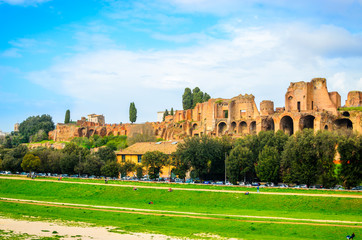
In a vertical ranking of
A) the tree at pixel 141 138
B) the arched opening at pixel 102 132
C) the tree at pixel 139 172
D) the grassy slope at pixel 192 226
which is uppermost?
the arched opening at pixel 102 132

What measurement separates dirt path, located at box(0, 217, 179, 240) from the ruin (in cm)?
4436

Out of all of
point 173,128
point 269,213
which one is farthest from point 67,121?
Result: point 269,213

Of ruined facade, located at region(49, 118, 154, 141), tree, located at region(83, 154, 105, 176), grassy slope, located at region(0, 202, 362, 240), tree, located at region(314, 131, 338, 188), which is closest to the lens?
grassy slope, located at region(0, 202, 362, 240)

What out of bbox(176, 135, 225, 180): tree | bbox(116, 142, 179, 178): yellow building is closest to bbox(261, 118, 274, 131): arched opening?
bbox(116, 142, 179, 178): yellow building

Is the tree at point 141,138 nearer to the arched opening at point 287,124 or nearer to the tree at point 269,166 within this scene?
the arched opening at point 287,124

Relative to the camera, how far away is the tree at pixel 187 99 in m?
105

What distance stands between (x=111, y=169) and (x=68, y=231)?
33.3m

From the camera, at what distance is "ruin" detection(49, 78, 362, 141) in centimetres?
6144

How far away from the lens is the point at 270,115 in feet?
226

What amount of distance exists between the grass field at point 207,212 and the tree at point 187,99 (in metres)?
63.2

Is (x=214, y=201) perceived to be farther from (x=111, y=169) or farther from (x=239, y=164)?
(x=111, y=169)

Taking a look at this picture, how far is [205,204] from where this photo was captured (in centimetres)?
3481

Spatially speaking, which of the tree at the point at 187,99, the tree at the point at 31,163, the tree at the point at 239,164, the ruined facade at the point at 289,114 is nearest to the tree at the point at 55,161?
the tree at the point at 31,163

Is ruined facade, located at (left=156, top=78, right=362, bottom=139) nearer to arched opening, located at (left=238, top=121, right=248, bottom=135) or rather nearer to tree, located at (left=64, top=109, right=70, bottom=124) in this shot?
arched opening, located at (left=238, top=121, right=248, bottom=135)
